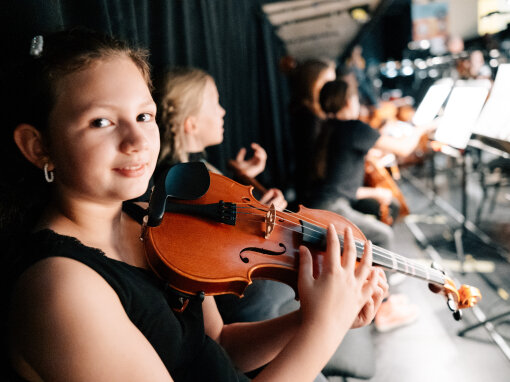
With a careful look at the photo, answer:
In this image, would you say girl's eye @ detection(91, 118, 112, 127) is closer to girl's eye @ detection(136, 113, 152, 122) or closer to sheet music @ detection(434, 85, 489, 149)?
girl's eye @ detection(136, 113, 152, 122)

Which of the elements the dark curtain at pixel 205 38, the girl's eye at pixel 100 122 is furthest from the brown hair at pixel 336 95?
the girl's eye at pixel 100 122

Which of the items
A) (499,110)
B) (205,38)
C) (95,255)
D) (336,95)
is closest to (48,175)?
(95,255)

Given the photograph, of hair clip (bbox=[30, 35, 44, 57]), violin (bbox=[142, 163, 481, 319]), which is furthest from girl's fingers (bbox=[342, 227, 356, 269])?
hair clip (bbox=[30, 35, 44, 57])

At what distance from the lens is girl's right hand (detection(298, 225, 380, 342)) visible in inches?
28.6

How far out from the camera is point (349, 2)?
412 centimetres

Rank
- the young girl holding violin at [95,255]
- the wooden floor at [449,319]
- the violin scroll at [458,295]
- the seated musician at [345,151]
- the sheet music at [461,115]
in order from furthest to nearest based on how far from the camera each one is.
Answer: the seated musician at [345,151] < the sheet music at [461,115] < the wooden floor at [449,319] < the violin scroll at [458,295] < the young girl holding violin at [95,255]

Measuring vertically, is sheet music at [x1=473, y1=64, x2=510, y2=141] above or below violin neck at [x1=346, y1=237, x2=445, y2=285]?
above

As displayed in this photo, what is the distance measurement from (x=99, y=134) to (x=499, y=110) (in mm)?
1670

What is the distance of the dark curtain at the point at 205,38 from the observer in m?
0.83

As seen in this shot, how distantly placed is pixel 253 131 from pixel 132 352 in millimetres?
3289

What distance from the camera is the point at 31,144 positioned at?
2.19 ft

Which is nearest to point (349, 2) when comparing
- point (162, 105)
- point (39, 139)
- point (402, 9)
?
point (162, 105)

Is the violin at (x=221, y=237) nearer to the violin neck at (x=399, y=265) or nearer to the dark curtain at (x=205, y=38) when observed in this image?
the violin neck at (x=399, y=265)

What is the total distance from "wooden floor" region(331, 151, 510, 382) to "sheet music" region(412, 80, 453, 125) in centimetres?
81
